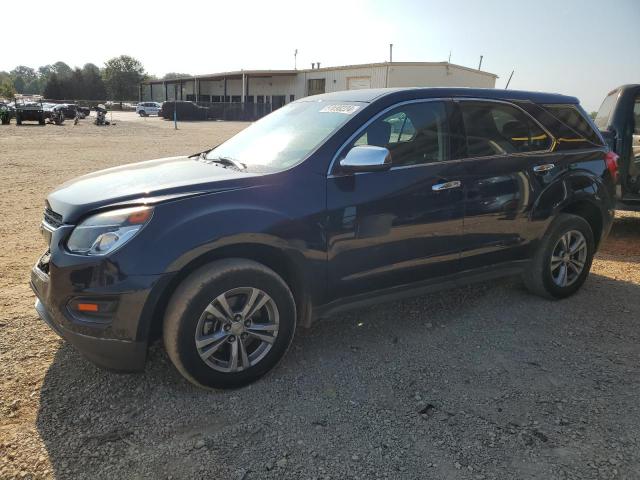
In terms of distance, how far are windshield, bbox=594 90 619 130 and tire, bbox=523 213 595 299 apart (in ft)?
10.0

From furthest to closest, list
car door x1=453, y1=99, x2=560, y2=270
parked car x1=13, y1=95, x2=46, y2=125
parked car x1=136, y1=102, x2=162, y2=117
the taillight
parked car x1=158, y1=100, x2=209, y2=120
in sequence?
parked car x1=136, y1=102, x2=162, y2=117 < parked car x1=158, y1=100, x2=209, y2=120 < parked car x1=13, y1=95, x2=46, y2=125 < the taillight < car door x1=453, y1=99, x2=560, y2=270

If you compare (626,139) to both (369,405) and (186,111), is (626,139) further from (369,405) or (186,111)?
(186,111)

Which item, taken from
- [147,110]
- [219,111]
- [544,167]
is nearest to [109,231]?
[544,167]

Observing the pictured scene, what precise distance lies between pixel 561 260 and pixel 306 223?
272 cm

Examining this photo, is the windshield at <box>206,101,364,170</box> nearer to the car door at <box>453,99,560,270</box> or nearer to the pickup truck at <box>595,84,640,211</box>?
the car door at <box>453,99,560,270</box>

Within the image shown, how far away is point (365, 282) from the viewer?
3.46 meters

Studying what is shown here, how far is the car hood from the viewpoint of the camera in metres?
2.88

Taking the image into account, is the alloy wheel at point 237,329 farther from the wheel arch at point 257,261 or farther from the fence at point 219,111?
the fence at point 219,111

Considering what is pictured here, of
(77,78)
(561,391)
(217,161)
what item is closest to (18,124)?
(217,161)

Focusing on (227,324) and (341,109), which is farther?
(341,109)

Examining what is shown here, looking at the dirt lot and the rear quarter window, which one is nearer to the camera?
the dirt lot

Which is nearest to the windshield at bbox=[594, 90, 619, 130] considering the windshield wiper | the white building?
the windshield wiper

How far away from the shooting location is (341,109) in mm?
3656

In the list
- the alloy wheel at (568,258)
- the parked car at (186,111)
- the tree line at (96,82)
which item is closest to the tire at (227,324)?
the alloy wheel at (568,258)
